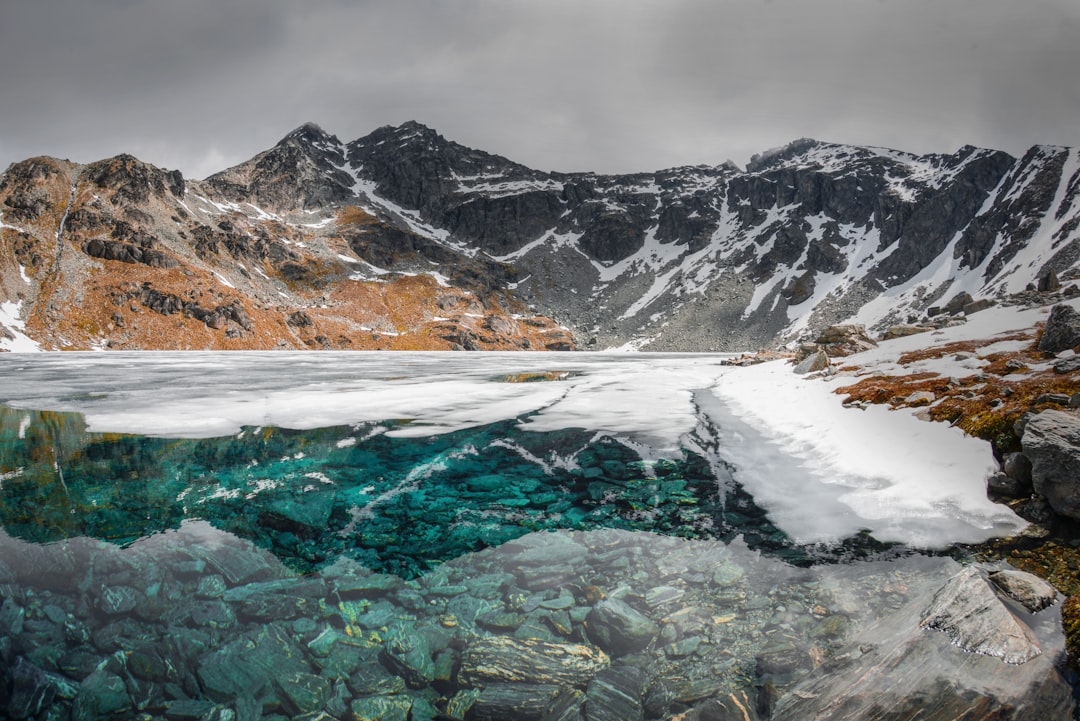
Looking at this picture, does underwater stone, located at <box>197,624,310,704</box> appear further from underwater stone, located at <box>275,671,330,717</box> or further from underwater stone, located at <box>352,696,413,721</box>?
underwater stone, located at <box>352,696,413,721</box>

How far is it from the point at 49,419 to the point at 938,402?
115ft

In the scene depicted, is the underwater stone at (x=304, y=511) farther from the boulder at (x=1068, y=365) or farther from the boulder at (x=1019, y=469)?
the boulder at (x=1068, y=365)

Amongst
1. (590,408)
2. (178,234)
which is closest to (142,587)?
(590,408)

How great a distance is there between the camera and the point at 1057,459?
8312 mm

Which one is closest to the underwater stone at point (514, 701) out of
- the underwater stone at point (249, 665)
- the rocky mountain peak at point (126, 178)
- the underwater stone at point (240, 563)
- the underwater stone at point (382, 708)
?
the underwater stone at point (382, 708)

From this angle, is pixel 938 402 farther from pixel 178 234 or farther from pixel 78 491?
pixel 178 234

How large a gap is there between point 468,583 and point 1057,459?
35.0 ft

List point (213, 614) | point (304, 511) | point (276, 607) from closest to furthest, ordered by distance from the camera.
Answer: point (213, 614) → point (276, 607) → point (304, 511)

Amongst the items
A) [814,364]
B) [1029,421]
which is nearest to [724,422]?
[1029,421]

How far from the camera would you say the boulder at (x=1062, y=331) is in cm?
1828

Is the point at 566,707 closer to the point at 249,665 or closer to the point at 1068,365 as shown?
the point at 249,665

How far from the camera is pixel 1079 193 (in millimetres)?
150500

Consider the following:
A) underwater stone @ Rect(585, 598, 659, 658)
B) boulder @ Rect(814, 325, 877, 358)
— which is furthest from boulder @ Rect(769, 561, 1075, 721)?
boulder @ Rect(814, 325, 877, 358)

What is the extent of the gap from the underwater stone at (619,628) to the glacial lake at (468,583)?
3 centimetres
